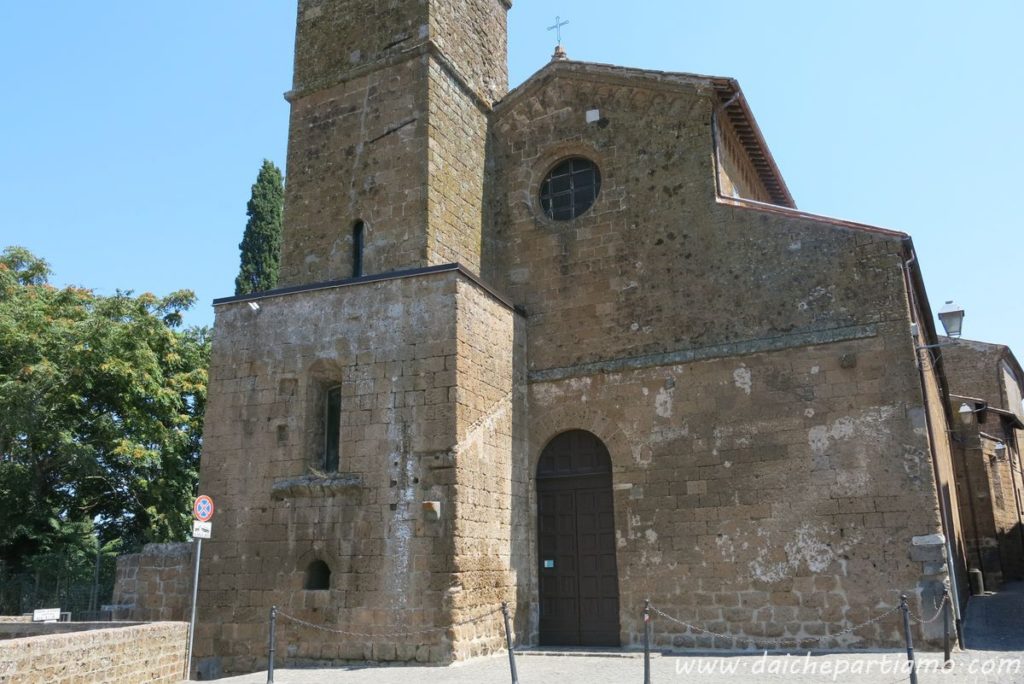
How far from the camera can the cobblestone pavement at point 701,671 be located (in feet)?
28.5

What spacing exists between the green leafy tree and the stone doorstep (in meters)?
15.7

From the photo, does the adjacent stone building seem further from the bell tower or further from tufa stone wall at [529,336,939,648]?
the bell tower

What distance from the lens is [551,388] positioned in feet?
43.9

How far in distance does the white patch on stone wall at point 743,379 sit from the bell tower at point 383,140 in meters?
4.71

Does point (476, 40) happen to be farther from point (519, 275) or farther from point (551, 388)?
point (551, 388)

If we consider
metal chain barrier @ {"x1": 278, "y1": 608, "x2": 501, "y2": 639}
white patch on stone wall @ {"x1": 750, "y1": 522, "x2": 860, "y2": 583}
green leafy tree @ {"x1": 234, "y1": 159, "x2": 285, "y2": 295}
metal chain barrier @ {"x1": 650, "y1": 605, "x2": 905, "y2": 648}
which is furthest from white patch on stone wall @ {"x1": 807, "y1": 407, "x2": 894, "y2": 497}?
green leafy tree @ {"x1": 234, "y1": 159, "x2": 285, "y2": 295}

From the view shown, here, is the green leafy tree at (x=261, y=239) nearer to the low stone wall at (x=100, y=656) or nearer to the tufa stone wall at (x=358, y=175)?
the tufa stone wall at (x=358, y=175)

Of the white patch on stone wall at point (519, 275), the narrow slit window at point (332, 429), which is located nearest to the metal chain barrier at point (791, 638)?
the narrow slit window at point (332, 429)

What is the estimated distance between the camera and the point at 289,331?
41.2ft

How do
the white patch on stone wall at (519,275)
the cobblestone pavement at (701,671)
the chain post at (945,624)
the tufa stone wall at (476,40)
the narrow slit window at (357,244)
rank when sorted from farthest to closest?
the tufa stone wall at (476,40) → the white patch on stone wall at (519,275) → the narrow slit window at (357,244) → the chain post at (945,624) → the cobblestone pavement at (701,671)

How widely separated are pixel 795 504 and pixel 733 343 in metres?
2.46

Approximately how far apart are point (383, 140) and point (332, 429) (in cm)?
493

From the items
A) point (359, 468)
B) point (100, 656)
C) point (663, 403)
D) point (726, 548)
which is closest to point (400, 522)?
point (359, 468)

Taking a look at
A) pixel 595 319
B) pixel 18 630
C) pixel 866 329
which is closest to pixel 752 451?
pixel 866 329
